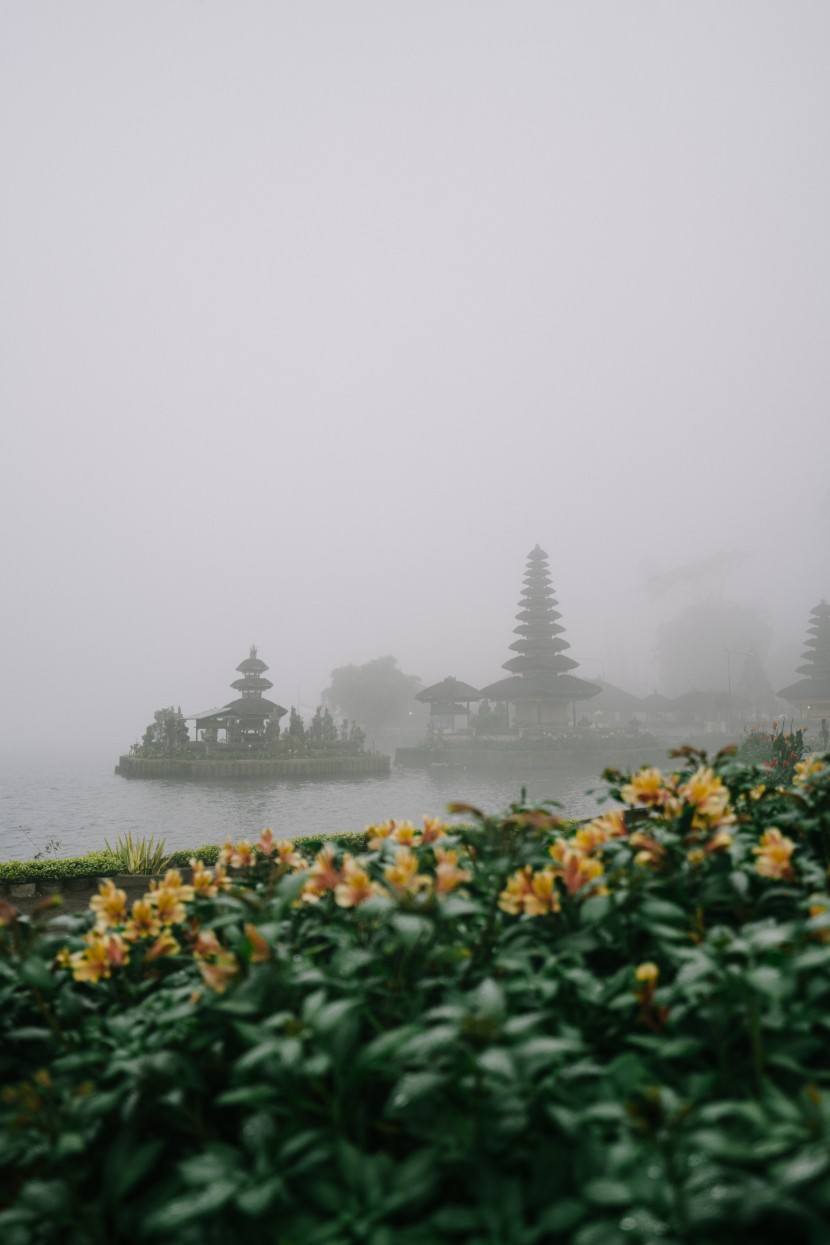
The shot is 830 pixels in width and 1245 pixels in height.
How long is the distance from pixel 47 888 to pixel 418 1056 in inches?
198

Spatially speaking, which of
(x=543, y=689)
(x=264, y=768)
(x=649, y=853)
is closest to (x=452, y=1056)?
(x=649, y=853)

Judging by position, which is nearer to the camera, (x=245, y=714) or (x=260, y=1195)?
(x=260, y=1195)

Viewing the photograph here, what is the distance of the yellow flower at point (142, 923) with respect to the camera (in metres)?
1.68

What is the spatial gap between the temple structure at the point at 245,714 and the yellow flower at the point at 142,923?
32.1 m

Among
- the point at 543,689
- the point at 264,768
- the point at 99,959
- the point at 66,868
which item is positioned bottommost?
the point at 264,768

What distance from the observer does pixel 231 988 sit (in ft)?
Result: 4.25

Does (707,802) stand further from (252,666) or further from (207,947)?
(252,666)

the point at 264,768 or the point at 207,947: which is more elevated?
the point at 207,947

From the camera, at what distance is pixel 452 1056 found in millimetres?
1085

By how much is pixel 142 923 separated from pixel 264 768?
96.6 ft

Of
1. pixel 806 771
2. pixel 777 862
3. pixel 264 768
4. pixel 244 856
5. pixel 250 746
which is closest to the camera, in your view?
pixel 777 862

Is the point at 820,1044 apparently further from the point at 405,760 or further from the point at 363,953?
the point at 405,760

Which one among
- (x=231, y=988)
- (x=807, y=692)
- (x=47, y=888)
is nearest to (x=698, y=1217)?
(x=231, y=988)

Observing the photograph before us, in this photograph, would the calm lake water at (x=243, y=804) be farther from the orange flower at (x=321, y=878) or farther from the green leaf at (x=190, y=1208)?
the green leaf at (x=190, y=1208)
